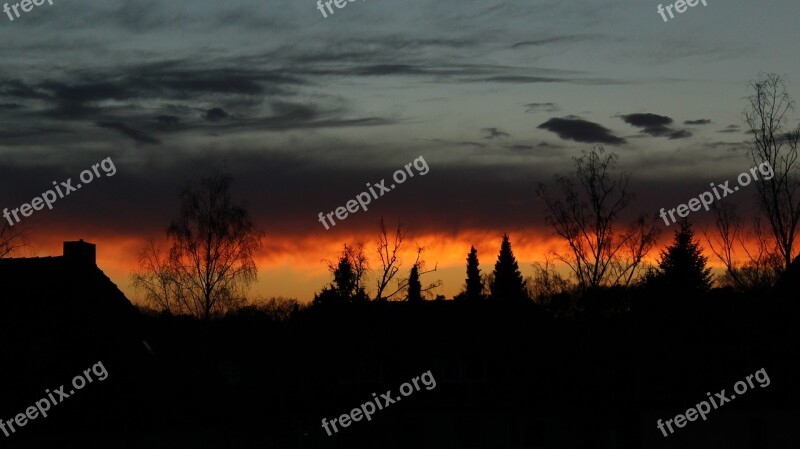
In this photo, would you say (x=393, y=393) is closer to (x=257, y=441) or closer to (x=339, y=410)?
(x=339, y=410)

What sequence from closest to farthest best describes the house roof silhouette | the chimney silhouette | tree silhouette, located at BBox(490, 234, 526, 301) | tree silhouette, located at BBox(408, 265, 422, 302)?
1. the house roof silhouette
2. the chimney silhouette
3. tree silhouette, located at BBox(408, 265, 422, 302)
4. tree silhouette, located at BBox(490, 234, 526, 301)

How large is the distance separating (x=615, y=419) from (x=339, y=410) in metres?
12.9

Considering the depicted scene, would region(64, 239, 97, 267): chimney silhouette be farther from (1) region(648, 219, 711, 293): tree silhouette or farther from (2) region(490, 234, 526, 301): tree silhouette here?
(2) region(490, 234, 526, 301): tree silhouette

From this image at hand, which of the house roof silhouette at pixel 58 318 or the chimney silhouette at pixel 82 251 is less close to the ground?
the chimney silhouette at pixel 82 251

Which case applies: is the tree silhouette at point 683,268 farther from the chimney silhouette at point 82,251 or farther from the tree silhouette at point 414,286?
the chimney silhouette at point 82,251

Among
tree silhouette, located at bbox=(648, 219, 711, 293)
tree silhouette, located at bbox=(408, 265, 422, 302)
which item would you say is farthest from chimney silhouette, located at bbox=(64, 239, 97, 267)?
tree silhouette, located at bbox=(648, 219, 711, 293)

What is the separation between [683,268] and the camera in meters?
87.1

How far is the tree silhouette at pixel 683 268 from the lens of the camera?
86.1 meters

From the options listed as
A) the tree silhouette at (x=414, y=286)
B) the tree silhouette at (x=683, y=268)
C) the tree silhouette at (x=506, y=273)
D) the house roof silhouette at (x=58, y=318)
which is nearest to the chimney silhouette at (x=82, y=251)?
the house roof silhouette at (x=58, y=318)

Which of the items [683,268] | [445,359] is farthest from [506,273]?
[445,359]

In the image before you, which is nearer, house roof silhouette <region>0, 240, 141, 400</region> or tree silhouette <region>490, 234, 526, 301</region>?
house roof silhouette <region>0, 240, 141, 400</region>

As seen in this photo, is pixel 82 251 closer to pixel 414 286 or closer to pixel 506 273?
pixel 414 286

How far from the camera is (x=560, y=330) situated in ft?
188

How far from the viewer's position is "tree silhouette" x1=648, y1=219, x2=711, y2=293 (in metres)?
86.1
